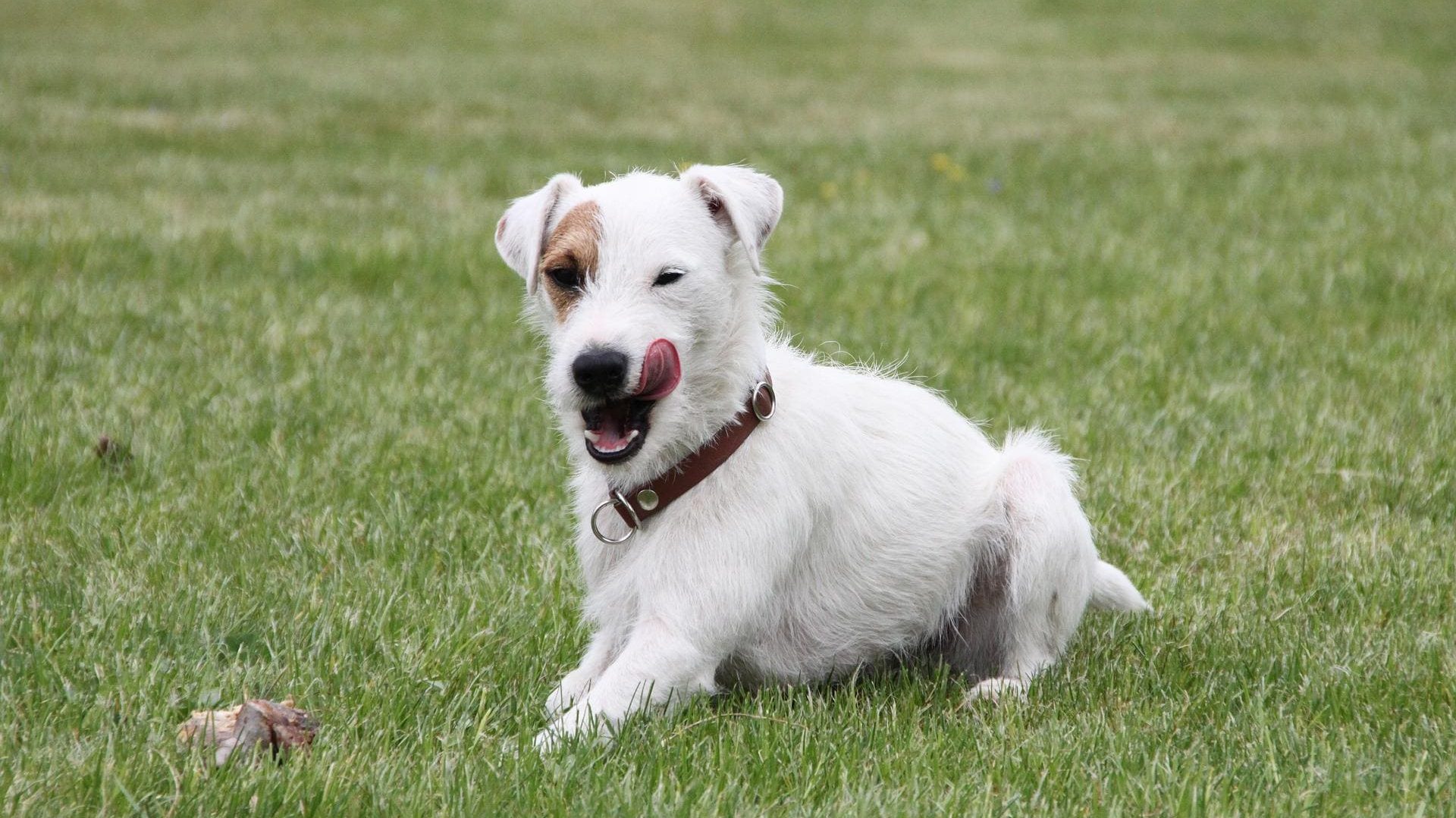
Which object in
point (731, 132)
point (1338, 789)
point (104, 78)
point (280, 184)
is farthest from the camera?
point (104, 78)

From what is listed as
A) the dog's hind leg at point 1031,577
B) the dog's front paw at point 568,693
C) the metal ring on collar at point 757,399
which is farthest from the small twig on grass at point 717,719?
the metal ring on collar at point 757,399

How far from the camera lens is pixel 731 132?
577 inches

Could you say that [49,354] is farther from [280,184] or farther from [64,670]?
[280,184]

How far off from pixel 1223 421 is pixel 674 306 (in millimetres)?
3606

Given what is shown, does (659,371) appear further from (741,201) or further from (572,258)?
(741,201)

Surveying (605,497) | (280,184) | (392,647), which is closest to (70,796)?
(392,647)

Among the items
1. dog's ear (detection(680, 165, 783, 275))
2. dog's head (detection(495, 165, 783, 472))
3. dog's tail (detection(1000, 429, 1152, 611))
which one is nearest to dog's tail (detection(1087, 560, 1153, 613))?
dog's tail (detection(1000, 429, 1152, 611))

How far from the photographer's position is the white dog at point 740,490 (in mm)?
3445

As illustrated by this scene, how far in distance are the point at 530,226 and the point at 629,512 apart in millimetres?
764

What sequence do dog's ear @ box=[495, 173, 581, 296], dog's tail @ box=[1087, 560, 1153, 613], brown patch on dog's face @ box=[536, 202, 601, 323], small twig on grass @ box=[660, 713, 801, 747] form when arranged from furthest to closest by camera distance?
dog's tail @ box=[1087, 560, 1153, 613] < dog's ear @ box=[495, 173, 581, 296] < brown patch on dog's face @ box=[536, 202, 601, 323] < small twig on grass @ box=[660, 713, 801, 747]

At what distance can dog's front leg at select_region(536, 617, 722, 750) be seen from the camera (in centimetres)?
333

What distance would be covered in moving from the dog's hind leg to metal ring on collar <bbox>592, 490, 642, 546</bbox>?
98cm

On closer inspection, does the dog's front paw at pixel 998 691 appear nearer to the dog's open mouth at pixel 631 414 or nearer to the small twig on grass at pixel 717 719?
the small twig on grass at pixel 717 719

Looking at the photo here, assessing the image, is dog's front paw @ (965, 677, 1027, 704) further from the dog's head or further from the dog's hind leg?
the dog's head
